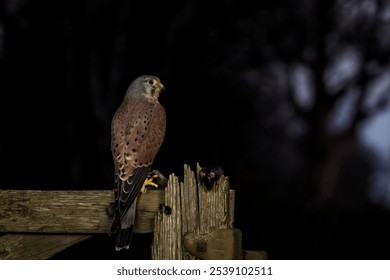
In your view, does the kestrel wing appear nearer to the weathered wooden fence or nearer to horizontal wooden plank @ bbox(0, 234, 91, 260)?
the weathered wooden fence

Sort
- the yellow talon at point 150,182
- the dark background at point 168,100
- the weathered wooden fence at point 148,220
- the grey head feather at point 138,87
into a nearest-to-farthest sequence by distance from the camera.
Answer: the weathered wooden fence at point 148,220 < the yellow talon at point 150,182 < the grey head feather at point 138,87 < the dark background at point 168,100

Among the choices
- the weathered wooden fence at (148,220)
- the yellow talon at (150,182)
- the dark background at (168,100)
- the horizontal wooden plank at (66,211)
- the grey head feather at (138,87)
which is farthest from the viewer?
the dark background at (168,100)

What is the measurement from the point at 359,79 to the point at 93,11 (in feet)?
26.0

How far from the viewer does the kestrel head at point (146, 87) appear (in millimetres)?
3504

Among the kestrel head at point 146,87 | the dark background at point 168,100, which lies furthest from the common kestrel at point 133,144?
the dark background at point 168,100

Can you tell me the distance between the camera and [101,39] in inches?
345

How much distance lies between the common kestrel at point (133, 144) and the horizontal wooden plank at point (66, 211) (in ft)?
0.25

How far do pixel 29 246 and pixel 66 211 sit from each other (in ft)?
→ 0.95

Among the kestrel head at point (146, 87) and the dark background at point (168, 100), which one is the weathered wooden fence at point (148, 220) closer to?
the kestrel head at point (146, 87)

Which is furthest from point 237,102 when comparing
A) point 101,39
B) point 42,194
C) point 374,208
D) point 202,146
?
point 42,194

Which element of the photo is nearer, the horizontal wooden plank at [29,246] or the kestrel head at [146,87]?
the horizontal wooden plank at [29,246]

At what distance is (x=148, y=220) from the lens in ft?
9.68

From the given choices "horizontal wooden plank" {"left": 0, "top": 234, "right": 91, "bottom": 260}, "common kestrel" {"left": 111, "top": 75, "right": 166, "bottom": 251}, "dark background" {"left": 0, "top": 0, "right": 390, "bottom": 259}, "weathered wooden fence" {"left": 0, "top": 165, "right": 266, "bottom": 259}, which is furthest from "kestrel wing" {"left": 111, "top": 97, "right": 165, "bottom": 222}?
"dark background" {"left": 0, "top": 0, "right": 390, "bottom": 259}

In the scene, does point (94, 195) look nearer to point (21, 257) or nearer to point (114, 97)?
point (21, 257)
